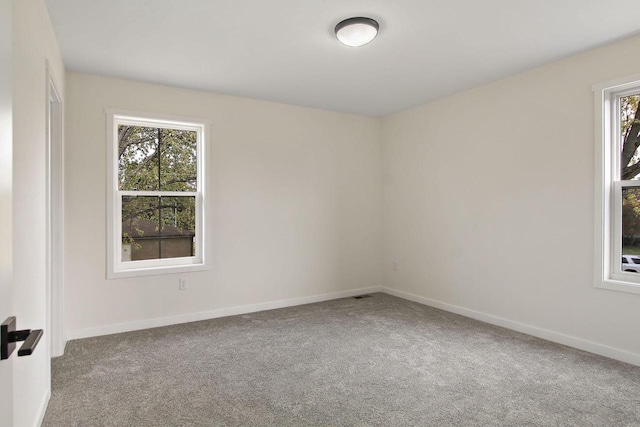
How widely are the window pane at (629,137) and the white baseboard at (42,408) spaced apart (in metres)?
4.38

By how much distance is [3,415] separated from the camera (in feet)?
3.11

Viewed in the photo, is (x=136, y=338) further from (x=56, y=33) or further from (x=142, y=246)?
(x=56, y=33)

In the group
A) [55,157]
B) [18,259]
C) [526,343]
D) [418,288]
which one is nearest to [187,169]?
[55,157]

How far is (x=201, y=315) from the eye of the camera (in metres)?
4.23

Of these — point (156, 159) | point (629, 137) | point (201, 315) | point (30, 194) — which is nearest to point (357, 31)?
point (30, 194)

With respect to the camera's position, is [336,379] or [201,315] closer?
[336,379]

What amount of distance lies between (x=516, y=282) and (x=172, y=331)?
3383 mm

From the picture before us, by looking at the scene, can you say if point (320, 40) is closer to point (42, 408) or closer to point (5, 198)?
point (5, 198)

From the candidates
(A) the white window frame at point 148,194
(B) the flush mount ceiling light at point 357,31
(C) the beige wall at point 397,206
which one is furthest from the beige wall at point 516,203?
(A) the white window frame at point 148,194

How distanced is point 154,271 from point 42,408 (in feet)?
5.92

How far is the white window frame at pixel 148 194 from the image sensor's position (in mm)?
3795

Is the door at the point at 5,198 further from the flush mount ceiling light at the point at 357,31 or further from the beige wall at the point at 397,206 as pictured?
the beige wall at the point at 397,206

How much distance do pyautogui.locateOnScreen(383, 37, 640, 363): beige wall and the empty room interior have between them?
0.02m

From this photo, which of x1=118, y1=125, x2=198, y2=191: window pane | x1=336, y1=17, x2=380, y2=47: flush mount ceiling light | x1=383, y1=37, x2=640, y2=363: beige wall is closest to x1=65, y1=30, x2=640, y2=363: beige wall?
x1=383, y1=37, x2=640, y2=363: beige wall
